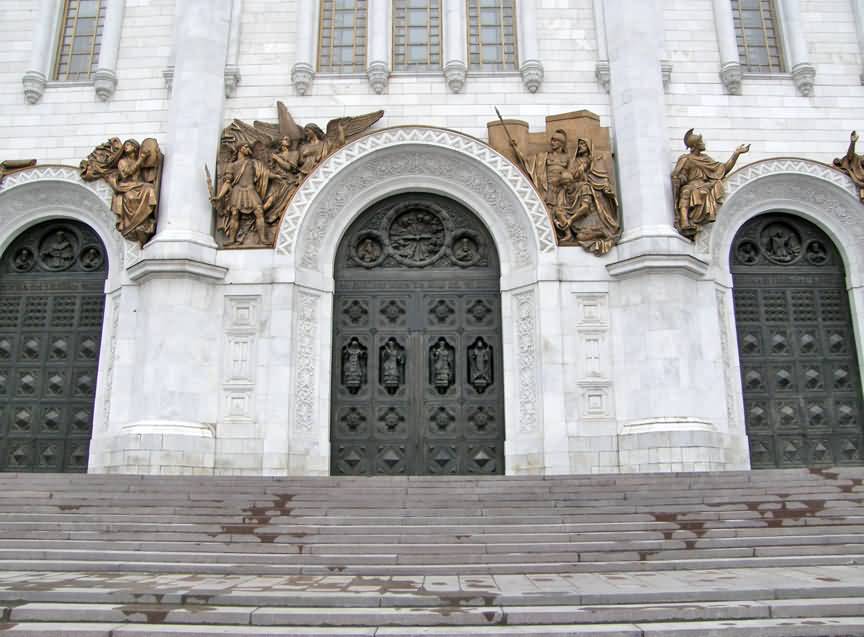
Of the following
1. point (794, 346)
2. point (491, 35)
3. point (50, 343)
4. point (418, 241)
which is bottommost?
point (794, 346)

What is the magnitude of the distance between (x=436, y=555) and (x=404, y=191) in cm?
1011

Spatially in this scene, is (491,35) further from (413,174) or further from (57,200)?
(57,200)

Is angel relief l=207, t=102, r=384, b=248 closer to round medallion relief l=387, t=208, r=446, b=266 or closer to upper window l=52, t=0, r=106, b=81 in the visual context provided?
round medallion relief l=387, t=208, r=446, b=266

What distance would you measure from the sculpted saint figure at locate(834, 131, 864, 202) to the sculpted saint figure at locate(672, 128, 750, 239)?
90.0 inches

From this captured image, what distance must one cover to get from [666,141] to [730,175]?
1604 millimetres

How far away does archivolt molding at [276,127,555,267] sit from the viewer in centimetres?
1647

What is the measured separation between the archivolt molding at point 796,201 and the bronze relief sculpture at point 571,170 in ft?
8.19

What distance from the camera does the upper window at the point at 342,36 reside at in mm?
18188

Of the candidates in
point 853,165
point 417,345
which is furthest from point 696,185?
point 417,345

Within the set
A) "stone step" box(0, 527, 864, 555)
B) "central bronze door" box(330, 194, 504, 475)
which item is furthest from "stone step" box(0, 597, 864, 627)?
"central bronze door" box(330, 194, 504, 475)

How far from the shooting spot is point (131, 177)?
1652cm

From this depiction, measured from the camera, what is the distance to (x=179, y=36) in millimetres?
17469

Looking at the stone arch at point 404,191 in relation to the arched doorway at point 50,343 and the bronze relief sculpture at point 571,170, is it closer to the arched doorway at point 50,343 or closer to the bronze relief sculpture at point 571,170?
the bronze relief sculpture at point 571,170

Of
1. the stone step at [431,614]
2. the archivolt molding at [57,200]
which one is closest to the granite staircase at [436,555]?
the stone step at [431,614]
